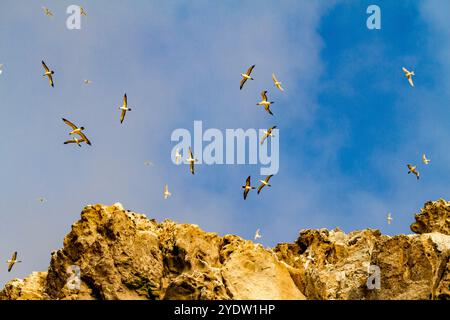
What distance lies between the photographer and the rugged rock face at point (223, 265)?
5456 cm

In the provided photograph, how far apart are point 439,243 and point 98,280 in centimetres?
2165

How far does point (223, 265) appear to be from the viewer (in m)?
56.5

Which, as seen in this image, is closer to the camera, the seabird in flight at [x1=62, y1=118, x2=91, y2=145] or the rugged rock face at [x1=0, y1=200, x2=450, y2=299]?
the rugged rock face at [x1=0, y1=200, x2=450, y2=299]

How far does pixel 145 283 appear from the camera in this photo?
57.9 m

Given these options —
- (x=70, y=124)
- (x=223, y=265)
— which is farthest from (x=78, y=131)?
(x=223, y=265)

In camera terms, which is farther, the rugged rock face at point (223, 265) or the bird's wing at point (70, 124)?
the bird's wing at point (70, 124)

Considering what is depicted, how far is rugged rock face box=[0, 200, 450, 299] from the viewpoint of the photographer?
54.6 metres

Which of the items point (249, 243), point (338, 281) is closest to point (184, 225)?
point (249, 243)

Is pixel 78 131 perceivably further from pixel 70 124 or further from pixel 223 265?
pixel 223 265

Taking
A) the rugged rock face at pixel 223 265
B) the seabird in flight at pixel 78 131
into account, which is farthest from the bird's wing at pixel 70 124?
the rugged rock face at pixel 223 265

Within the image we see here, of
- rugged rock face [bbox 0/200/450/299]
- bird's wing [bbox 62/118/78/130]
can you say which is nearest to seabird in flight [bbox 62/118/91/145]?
bird's wing [bbox 62/118/78/130]

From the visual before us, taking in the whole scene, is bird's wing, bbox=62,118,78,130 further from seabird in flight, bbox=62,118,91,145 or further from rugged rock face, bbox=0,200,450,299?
rugged rock face, bbox=0,200,450,299

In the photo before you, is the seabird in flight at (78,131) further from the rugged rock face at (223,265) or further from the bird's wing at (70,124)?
the rugged rock face at (223,265)
